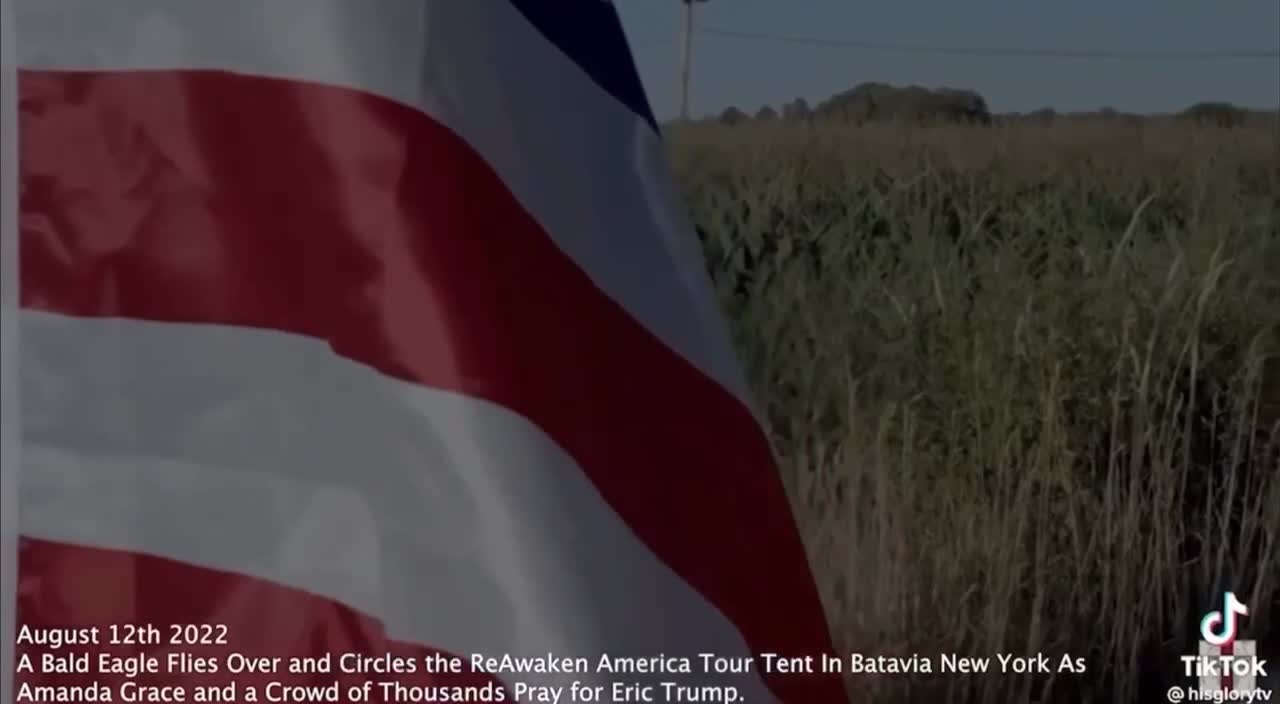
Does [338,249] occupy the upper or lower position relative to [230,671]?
upper

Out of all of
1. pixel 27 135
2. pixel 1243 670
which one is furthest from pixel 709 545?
pixel 1243 670

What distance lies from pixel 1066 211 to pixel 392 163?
2.42 metres

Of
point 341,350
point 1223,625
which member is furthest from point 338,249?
point 1223,625

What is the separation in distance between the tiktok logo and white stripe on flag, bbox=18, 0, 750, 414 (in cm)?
82

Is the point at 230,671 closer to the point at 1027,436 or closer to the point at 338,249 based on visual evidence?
the point at 338,249

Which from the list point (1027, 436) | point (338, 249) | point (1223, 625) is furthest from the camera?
point (1027, 436)

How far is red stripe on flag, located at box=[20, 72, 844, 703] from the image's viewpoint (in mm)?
399

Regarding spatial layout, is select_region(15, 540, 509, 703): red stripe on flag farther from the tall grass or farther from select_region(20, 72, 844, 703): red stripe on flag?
the tall grass

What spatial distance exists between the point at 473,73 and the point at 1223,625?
3.88 feet

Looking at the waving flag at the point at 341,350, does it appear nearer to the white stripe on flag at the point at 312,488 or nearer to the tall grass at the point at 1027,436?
the white stripe on flag at the point at 312,488

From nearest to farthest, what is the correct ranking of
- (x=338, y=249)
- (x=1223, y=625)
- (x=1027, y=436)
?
1. (x=338, y=249)
2. (x=1223, y=625)
3. (x=1027, y=436)

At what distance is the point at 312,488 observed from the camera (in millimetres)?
419

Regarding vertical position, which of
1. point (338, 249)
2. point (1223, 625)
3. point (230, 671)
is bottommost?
point (1223, 625)

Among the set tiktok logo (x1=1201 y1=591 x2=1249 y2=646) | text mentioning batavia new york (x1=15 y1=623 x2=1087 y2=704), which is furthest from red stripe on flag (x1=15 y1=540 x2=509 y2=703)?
tiktok logo (x1=1201 y1=591 x2=1249 y2=646)
